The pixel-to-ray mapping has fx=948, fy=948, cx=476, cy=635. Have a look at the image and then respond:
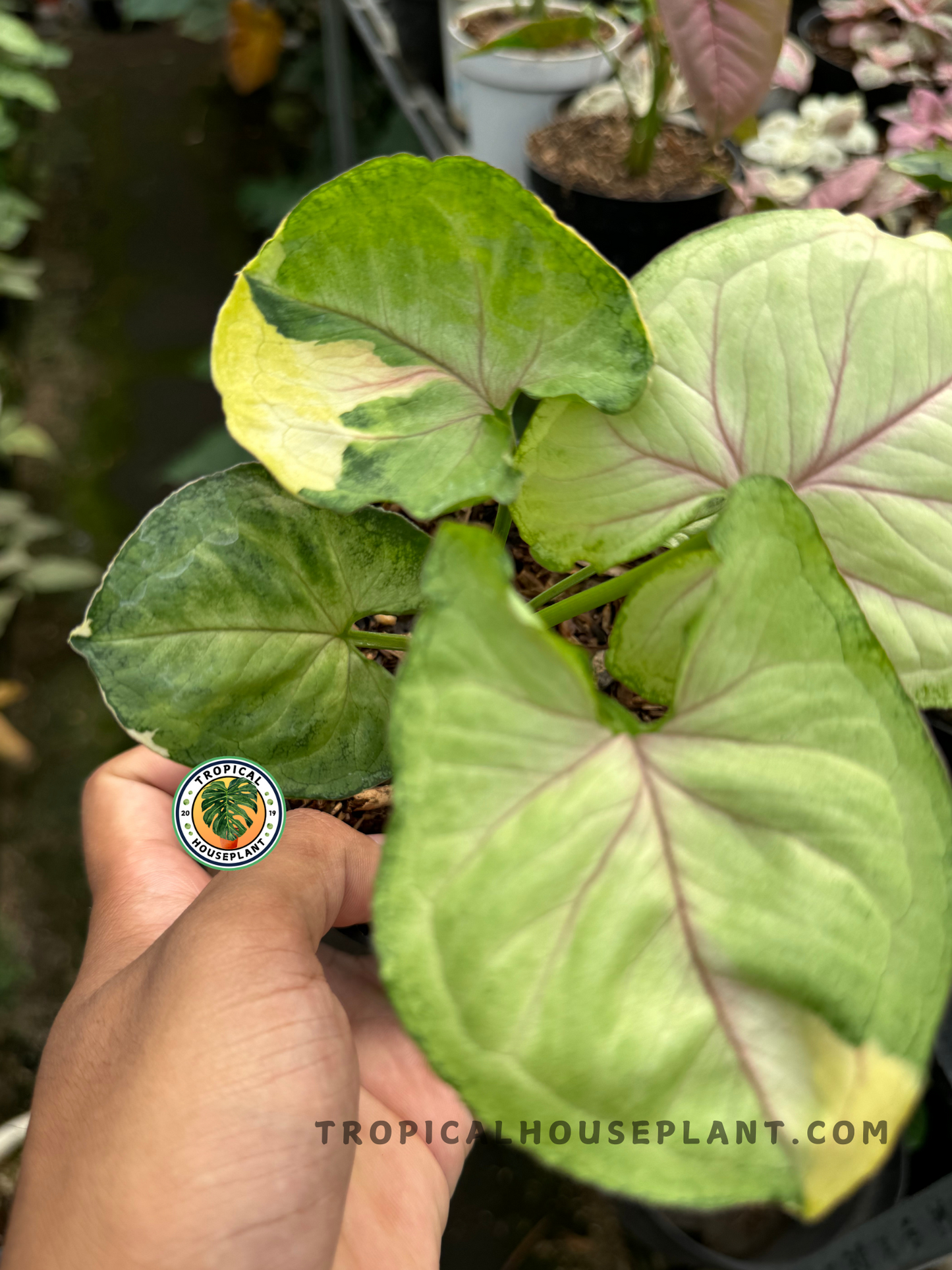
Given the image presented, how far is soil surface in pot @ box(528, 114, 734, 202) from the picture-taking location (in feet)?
2.96

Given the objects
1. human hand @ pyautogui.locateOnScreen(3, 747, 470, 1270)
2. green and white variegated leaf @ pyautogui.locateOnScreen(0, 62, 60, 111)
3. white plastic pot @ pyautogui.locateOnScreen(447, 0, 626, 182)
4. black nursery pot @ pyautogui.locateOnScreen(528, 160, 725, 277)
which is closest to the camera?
human hand @ pyautogui.locateOnScreen(3, 747, 470, 1270)

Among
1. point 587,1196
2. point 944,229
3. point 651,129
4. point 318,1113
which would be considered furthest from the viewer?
point 587,1196

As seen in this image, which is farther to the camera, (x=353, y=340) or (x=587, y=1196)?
(x=587, y=1196)

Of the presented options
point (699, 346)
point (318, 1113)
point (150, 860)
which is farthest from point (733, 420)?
point (150, 860)

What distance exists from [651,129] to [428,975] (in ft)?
2.68

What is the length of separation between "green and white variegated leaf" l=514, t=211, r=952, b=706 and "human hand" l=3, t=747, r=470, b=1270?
225 mm

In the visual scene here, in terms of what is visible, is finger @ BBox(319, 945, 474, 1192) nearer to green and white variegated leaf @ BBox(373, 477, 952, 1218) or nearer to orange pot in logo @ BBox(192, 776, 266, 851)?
orange pot in logo @ BBox(192, 776, 266, 851)

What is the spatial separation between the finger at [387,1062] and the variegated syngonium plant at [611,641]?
0.19 metres

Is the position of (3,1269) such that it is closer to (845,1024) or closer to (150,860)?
(150,860)

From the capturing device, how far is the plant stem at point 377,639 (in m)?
0.56

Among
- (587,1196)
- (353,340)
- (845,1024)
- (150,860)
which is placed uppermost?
(353,340)

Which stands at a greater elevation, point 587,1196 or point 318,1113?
point 318,1113

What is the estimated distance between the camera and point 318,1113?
1.45ft

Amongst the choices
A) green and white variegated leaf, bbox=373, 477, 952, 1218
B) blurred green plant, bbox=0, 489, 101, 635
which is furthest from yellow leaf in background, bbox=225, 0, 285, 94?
green and white variegated leaf, bbox=373, 477, 952, 1218
